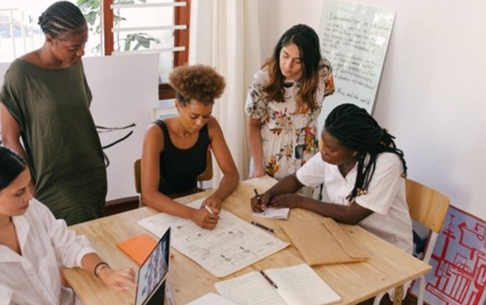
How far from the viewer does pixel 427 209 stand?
81.0 inches

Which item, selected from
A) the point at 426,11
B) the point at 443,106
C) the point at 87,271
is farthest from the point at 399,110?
the point at 87,271

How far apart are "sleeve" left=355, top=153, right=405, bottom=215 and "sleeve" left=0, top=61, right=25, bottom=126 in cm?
130

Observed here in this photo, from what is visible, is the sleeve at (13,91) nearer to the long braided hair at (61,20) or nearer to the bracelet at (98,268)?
the long braided hair at (61,20)

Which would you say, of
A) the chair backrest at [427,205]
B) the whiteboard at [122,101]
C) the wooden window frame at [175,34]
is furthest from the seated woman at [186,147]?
the wooden window frame at [175,34]

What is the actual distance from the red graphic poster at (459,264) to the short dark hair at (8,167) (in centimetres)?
194

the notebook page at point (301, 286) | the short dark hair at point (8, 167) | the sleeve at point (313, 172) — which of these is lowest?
the notebook page at point (301, 286)

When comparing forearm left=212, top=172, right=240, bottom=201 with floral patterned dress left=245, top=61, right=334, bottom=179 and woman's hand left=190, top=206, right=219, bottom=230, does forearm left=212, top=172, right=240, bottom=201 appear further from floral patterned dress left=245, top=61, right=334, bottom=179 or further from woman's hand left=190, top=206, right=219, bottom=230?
floral patterned dress left=245, top=61, right=334, bottom=179

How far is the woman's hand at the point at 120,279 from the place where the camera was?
141 centimetres

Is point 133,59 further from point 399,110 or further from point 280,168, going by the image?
point 399,110

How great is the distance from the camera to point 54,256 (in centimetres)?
151

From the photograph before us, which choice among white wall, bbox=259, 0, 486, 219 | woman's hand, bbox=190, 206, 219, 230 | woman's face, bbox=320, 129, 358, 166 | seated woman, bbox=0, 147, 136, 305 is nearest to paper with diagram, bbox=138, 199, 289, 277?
woman's hand, bbox=190, 206, 219, 230

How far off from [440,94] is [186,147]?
1.24m

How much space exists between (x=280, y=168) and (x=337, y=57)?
84 cm

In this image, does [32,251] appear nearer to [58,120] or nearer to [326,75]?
[58,120]
